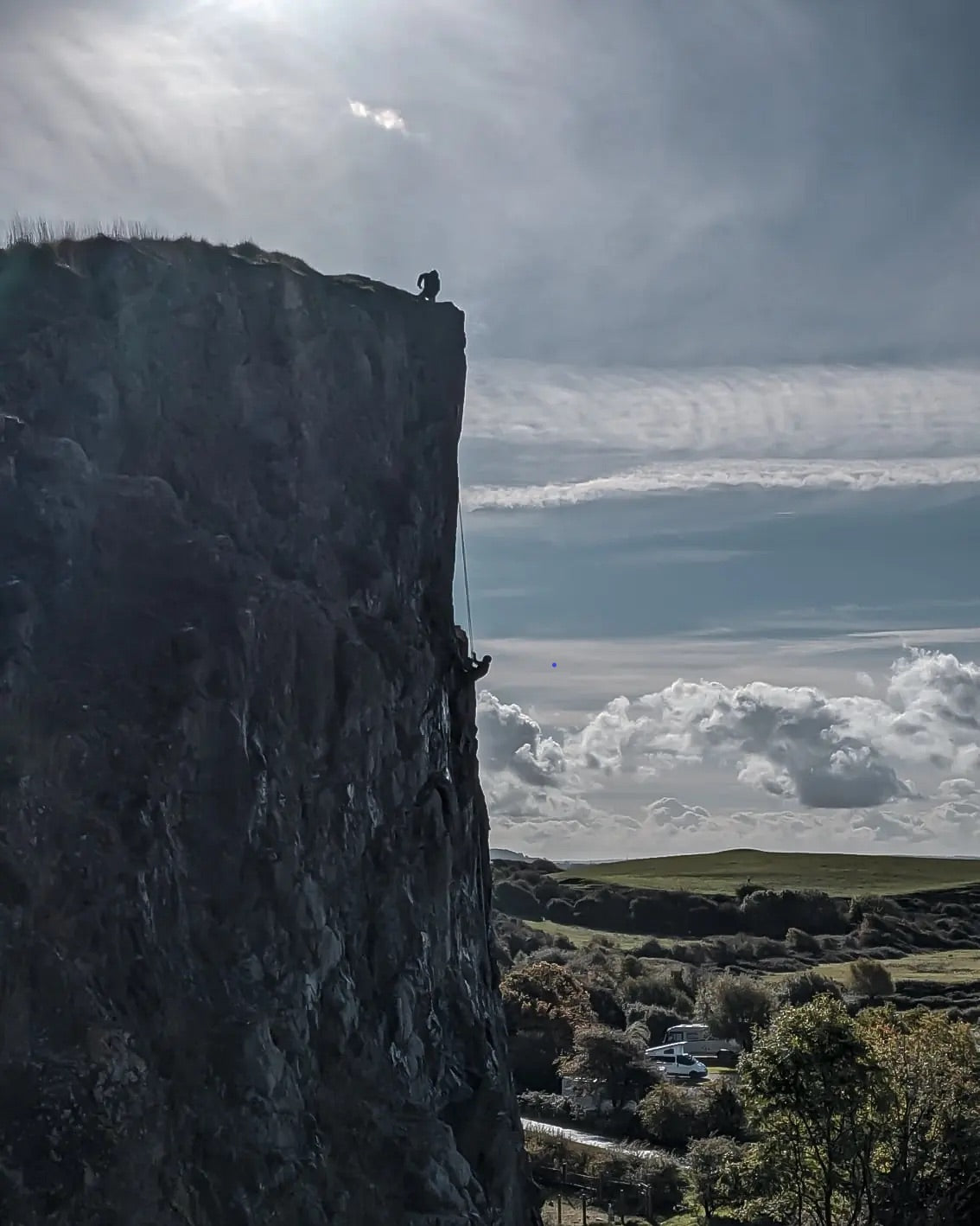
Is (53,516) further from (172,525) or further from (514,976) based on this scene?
(514,976)

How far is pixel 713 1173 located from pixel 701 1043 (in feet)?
92.3

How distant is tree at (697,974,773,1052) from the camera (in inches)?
3059

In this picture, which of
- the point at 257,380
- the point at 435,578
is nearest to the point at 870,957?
the point at 435,578

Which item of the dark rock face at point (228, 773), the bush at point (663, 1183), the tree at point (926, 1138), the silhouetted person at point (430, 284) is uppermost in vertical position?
the silhouetted person at point (430, 284)

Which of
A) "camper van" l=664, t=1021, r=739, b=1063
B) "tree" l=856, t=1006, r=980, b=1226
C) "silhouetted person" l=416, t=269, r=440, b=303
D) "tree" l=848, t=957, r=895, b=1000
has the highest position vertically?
"silhouetted person" l=416, t=269, r=440, b=303

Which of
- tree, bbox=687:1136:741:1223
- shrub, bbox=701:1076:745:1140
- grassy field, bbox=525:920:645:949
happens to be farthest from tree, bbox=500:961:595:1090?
grassy field, bbox=525:920:645:949

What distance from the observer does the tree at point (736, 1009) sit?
7769 cm

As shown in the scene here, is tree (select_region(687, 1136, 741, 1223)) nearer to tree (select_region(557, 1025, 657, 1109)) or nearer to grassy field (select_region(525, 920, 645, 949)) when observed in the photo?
tree (select_region(557, 1025, 657, 1109))

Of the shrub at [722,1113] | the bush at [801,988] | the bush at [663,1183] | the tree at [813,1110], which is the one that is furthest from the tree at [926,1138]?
the bush at [801,988]

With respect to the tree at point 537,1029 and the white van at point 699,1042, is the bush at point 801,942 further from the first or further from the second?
the tree at point 537,1029

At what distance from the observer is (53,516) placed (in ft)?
90.0

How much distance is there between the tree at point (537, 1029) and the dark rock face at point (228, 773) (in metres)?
33.4

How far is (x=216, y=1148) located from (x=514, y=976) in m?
49.6

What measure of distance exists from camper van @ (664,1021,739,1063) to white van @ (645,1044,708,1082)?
87.1 inches
